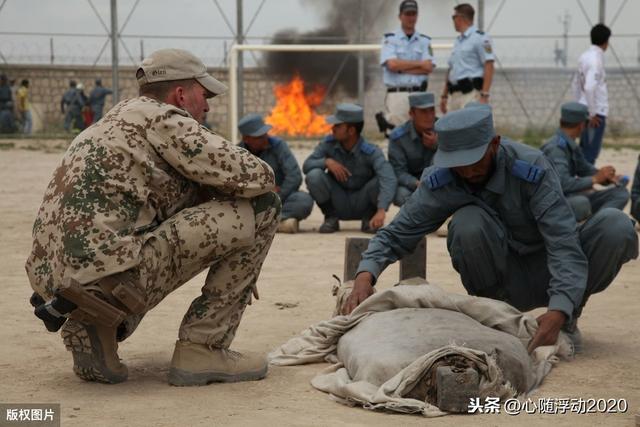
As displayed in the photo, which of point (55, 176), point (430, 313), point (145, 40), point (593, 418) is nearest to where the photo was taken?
point (593, 418)

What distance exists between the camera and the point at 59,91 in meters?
28.0

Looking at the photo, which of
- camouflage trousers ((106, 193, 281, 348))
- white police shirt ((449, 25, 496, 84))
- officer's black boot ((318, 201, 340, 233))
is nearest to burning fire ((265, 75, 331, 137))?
white police shirt ((449, 25, 496, 84))

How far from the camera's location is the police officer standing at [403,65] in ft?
36.1

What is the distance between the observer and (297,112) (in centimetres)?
2495

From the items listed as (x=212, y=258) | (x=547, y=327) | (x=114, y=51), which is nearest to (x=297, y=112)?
(x=114, y=51)

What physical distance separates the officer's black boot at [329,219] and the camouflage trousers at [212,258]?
5.12m

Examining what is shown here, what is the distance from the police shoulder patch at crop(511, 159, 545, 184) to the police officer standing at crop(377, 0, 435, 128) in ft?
20.7

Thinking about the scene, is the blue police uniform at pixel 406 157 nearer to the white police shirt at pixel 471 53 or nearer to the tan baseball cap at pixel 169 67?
the white police shirt at pixel 471 53

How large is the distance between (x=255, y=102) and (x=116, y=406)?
22.8 metres

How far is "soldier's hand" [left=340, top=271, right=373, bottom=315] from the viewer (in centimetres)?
484

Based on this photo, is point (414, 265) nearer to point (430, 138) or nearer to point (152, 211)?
point (152, 211)

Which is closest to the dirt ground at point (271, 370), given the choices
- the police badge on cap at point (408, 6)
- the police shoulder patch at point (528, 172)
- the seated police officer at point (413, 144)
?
the police shoulder patch at point (528, 172)

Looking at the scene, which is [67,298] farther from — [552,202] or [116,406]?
[552,202]

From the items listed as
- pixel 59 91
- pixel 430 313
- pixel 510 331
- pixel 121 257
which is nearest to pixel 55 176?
pixel 121 257
